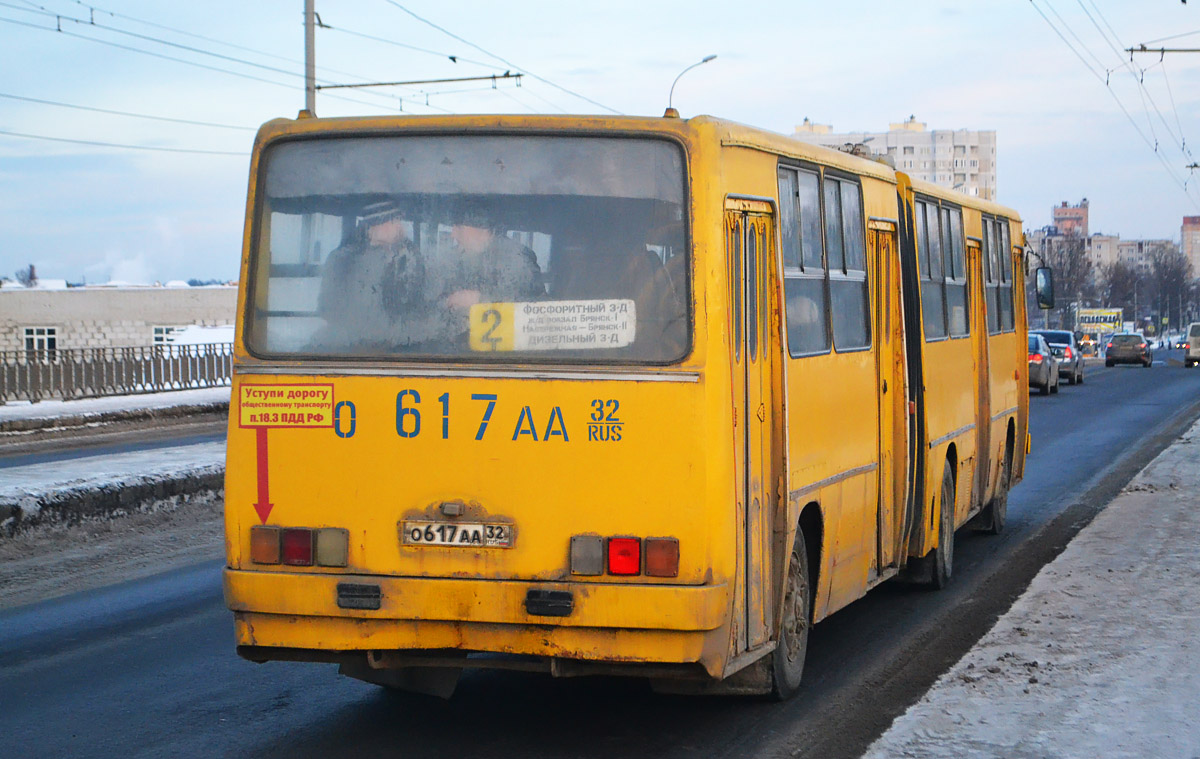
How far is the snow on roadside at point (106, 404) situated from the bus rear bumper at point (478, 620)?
22625 mm

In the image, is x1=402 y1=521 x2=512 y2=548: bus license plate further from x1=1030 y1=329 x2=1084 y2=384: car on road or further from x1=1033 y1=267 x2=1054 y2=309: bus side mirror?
x1=1030 y1=329 x2=1084 y2=384: car on road

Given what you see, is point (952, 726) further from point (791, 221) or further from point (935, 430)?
point (935, 430)

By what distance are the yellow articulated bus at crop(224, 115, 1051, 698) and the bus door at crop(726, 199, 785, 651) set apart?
2 cm

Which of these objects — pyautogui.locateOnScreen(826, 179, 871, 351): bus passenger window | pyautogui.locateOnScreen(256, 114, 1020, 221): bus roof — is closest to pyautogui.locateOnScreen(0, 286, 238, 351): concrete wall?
pyautogui.locateOnScreen(826, 179, 871, 351): bus passenger window

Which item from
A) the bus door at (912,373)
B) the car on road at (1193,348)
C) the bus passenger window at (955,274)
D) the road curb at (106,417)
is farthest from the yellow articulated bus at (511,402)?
the car on road at (1193,348)

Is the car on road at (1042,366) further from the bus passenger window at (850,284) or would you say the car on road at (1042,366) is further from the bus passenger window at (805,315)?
the bus passenger window at (805,315)

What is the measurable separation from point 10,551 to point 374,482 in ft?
23.5

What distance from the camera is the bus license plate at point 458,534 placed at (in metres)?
5.73

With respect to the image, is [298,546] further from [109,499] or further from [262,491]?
[109,499]

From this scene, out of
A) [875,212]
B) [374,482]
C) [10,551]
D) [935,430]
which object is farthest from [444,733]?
[10,551]

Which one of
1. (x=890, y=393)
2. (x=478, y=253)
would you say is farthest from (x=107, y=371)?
(x=478, y=253)

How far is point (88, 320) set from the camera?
72875 mm

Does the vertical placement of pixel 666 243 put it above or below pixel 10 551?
above

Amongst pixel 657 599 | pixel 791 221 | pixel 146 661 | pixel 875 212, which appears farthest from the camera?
pixel 875 212
